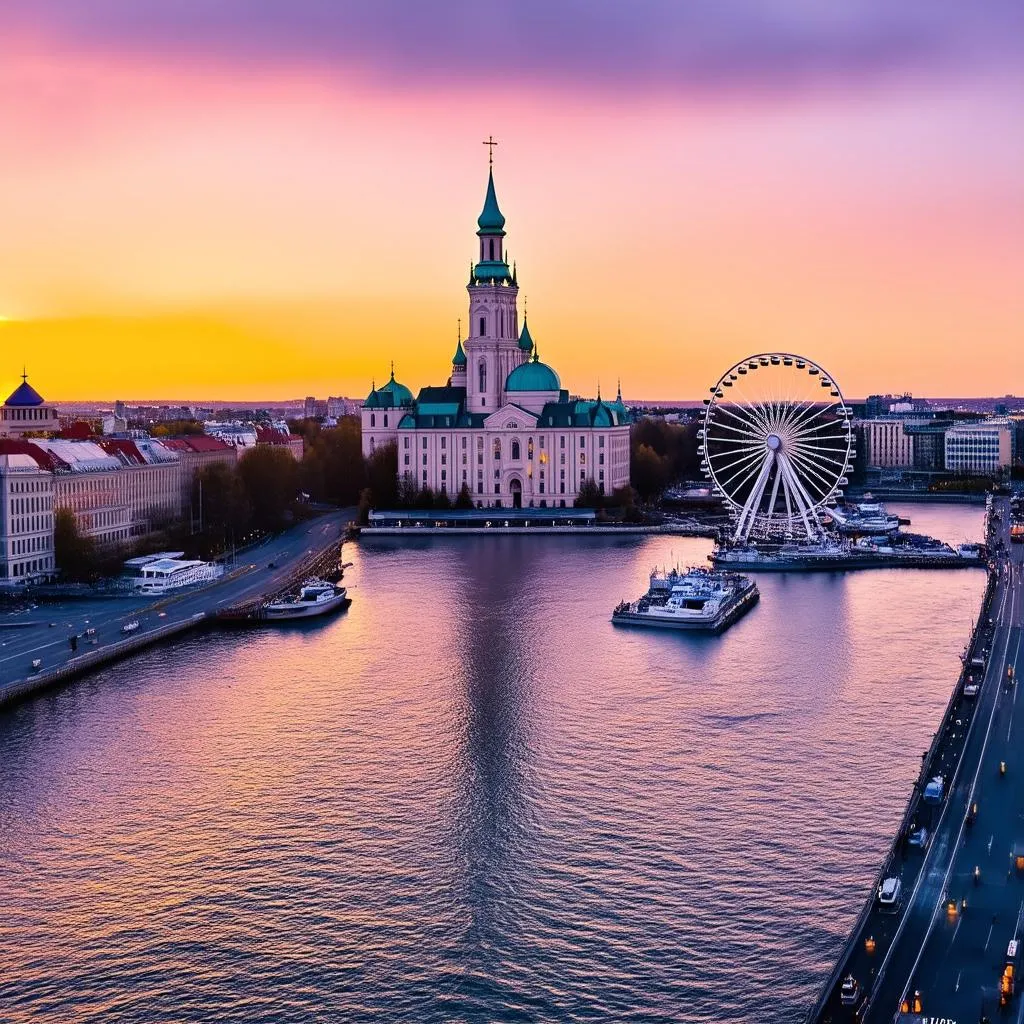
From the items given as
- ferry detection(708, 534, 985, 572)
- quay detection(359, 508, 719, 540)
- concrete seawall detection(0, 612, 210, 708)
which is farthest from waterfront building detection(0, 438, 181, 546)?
ferry detection(708, 534, 985, 572)

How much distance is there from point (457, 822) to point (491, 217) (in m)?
50.9

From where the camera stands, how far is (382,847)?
18.6m

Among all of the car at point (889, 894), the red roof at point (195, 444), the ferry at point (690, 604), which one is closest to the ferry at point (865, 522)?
the ferry at point (690, 604)

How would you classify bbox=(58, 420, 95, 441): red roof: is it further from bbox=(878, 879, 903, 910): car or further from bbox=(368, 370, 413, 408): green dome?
bbox=(878, 879, 903, 910): car

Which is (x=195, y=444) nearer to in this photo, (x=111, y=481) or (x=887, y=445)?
(x=111, y=481)

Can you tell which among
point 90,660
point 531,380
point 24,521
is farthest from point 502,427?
point 90,660

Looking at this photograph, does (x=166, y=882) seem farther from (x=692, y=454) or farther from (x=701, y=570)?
(x=692, y=454)

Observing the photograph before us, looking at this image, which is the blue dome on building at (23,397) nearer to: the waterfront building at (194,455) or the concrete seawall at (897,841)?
the waterfront building at (194,455)

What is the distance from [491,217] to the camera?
221 ft

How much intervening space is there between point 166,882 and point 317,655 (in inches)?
568

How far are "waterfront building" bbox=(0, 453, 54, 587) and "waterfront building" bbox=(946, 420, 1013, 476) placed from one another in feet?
224

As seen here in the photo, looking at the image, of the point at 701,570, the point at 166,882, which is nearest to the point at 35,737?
the point at 166,882

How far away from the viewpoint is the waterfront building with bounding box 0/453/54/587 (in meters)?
40.4

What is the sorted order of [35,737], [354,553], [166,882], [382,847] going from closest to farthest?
[166,882], [382,847], [35,737], [354,553]
